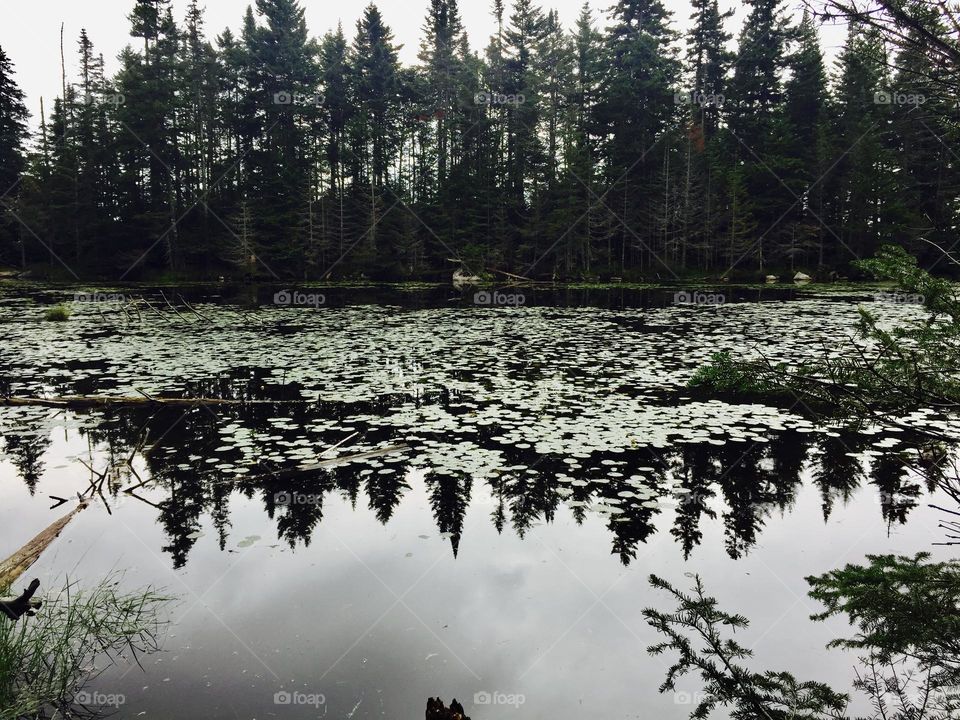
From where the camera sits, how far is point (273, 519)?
17.2 ft

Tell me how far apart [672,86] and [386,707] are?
5414 cm

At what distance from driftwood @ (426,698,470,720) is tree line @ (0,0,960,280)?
1437 inches

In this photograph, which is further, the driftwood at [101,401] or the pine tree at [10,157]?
the pine tree at [10,157]

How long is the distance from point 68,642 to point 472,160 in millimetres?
46325

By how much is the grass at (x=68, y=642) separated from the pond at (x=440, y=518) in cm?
15

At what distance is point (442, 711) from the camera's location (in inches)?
112

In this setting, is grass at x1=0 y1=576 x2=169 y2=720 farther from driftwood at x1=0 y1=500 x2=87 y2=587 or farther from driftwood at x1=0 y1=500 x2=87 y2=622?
driftwood at x1=0 y1=500 x2=87 y2=587

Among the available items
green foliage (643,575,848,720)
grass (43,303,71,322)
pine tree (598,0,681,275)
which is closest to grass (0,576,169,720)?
green foliage (643,575,848,720)

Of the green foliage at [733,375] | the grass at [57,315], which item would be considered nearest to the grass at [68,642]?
the green foliage at [733,375]

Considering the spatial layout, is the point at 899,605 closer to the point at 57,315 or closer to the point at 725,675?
the point at 725,675

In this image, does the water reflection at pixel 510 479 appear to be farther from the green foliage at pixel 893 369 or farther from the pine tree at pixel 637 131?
the pine tree at pixel 637 131

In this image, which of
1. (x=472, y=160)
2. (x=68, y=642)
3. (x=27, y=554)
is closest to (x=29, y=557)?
(x=27, y=554)

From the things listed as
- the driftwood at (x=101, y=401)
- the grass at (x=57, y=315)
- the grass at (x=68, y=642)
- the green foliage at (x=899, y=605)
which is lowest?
the grass at (x=68, y=642)

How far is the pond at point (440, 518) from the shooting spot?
3322 mm
